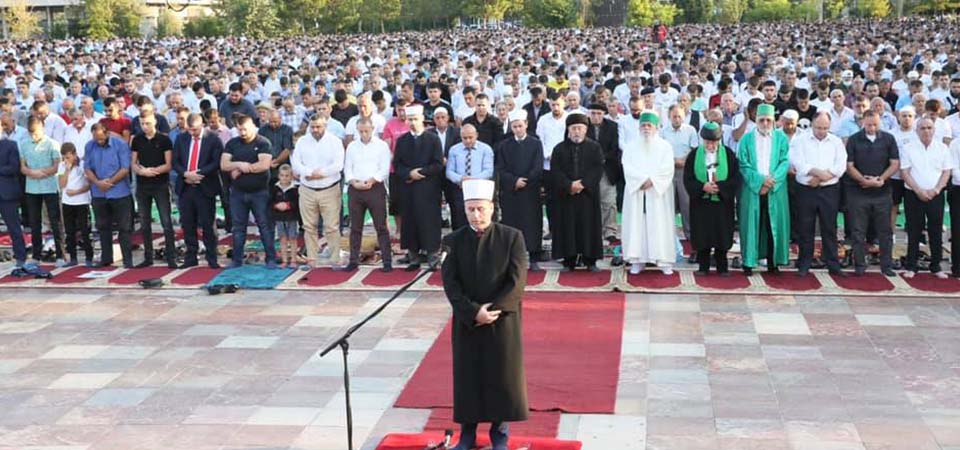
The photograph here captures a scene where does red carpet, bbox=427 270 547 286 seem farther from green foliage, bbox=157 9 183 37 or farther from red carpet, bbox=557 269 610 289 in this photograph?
green foliage, bbox=157 9 183 37

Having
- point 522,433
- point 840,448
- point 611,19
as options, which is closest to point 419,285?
point 522,433

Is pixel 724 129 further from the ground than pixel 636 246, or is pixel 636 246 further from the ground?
pixel 724 129

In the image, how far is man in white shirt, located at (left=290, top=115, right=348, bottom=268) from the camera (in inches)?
506

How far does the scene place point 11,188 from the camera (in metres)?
13.3

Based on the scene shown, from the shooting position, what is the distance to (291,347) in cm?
1012

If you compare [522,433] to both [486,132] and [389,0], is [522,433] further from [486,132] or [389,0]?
[389,0]

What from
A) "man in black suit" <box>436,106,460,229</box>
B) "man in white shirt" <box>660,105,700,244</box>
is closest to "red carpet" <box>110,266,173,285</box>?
"man in black suit" <box>436,106,460,229</box>

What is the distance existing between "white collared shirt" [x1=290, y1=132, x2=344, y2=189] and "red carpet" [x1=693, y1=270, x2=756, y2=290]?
3.87 metres

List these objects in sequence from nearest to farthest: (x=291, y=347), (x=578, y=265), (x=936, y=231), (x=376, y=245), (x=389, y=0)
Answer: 1. (x=291, y=347)
2. (x=936, y=231)
3. (x=578, y=265)
4. (x=376, y=245)
5. (x=389, y=0)

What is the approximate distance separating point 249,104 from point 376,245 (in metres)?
4.35

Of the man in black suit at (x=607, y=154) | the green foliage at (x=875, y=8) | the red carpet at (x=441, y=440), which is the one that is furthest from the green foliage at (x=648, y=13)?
the red carpet at (x=441, y=440)

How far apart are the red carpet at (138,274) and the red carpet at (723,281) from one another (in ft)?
18.4

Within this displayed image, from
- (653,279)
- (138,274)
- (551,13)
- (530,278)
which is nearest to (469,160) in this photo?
(530,278)

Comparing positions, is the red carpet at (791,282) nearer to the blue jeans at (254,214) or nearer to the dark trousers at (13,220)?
the blue jeans at (254,214)
